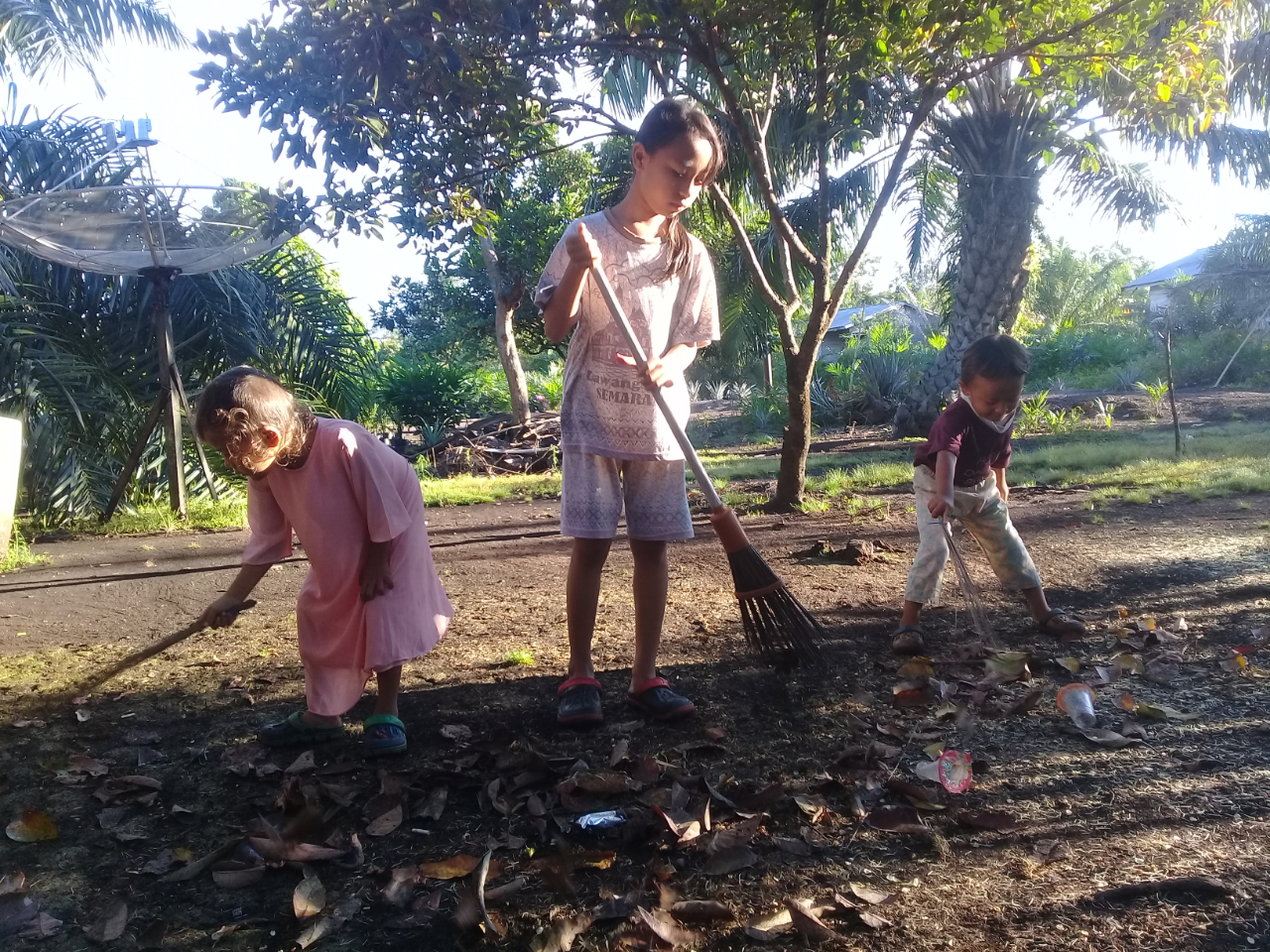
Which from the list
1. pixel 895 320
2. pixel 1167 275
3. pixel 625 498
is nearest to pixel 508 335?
pixel 625 498

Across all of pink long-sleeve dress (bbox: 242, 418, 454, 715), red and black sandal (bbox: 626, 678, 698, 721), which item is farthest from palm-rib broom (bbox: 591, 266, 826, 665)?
pink long-sleeve dress (bbox: 242, 418, 454, 715)

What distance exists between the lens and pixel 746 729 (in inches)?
103

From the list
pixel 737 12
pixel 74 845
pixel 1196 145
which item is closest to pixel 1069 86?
pixel 737 12

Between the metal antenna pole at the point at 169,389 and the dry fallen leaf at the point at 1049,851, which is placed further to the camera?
the metal antenna pole at the point at 169,389

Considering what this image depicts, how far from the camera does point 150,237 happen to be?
7.02 metres

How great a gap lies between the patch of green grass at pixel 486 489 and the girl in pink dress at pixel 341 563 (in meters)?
5.18

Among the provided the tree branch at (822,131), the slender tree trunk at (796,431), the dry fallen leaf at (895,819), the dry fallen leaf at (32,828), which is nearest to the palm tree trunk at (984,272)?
the slender tree trunk at (796,431)

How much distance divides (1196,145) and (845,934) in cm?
1409

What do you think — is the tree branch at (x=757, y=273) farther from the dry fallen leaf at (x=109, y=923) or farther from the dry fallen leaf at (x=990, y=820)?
the dry fallen leaf at (x=109, y=923)

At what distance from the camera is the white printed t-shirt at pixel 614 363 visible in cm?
265

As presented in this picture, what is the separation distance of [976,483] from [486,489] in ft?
21.1

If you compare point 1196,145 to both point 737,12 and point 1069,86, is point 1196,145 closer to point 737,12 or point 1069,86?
point 1069,86

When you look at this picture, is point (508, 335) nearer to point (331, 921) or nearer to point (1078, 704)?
point (1078, 704)

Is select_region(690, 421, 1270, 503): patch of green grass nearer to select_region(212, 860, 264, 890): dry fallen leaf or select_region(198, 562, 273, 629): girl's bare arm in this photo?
select_region(198, 562, 273, 629): girl's bare arm
